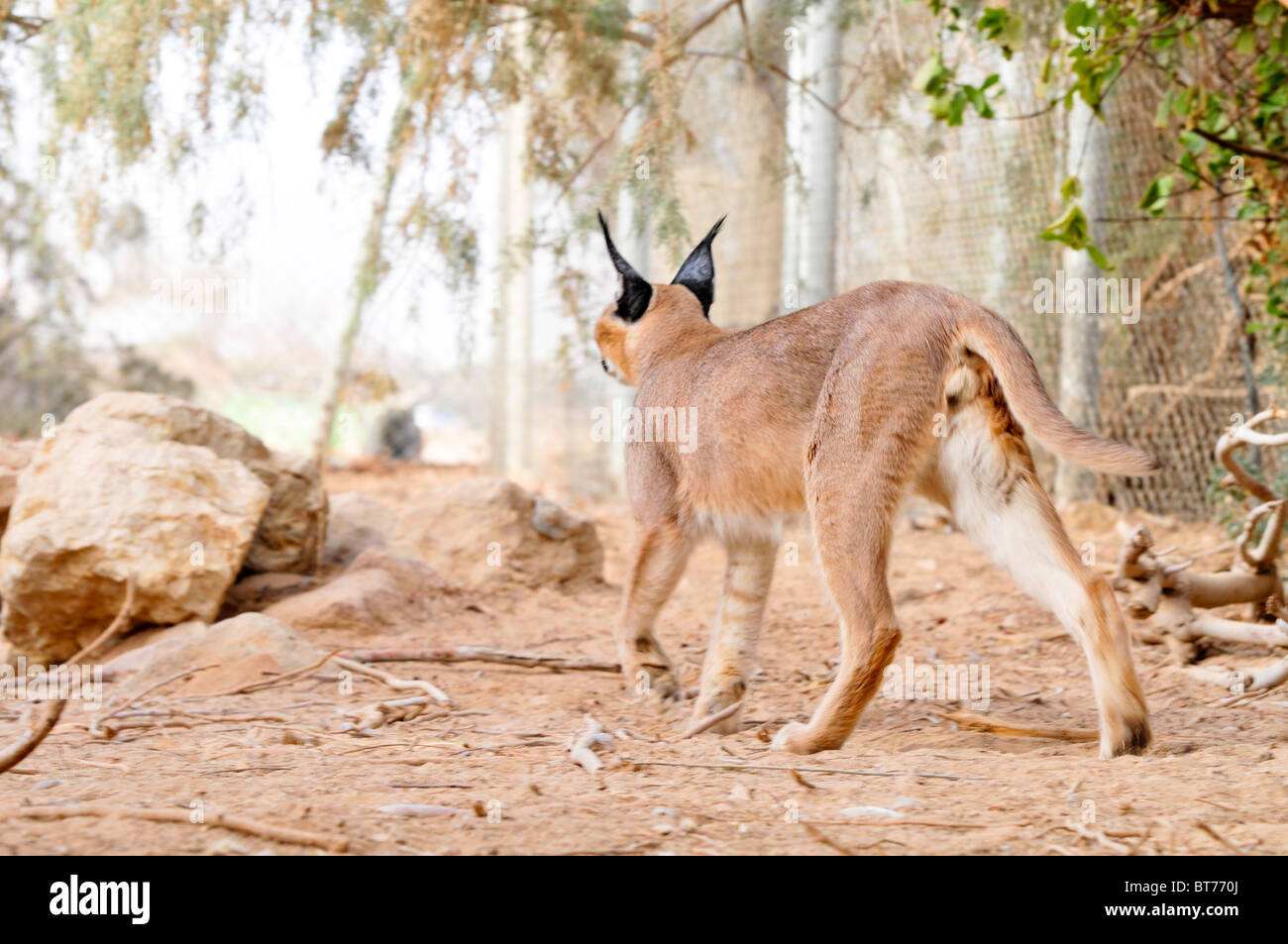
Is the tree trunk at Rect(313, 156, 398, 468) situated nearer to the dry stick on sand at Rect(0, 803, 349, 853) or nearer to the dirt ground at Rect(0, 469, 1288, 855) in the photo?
the dirt ground at Rect(0, 469, 1288, 855)

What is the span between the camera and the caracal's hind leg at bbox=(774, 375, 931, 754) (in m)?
3.44

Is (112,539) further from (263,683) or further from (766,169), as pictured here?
(766,169)

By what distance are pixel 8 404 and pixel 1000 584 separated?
Result: 30.8ft

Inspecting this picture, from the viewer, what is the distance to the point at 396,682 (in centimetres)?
434

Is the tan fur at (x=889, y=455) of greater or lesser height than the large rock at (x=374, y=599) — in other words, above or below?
above

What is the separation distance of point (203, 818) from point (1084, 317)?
704cm

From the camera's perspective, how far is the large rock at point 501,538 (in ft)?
21.3

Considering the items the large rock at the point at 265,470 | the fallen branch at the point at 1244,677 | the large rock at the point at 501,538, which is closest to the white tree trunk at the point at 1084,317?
the large rock at the point at 501,538

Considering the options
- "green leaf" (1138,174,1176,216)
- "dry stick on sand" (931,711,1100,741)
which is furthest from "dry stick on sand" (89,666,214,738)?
"green leaf" (1138,174,1176,216)

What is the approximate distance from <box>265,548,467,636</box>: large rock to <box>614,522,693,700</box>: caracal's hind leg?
1.56 meters

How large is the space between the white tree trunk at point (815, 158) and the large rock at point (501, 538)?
8.32ft

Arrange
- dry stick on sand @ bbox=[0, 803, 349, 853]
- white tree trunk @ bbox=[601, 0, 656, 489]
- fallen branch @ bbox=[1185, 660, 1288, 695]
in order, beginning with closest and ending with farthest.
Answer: dry stick on sand @ bbox=[0, 803, 349, 853] → fallen branch @ bbox=[1185, 660, 1288, 695] → white tree trunk @ bbox=[601, 0, 656, 489]

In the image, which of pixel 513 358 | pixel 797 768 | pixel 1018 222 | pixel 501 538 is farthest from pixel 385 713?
pixel 513 358

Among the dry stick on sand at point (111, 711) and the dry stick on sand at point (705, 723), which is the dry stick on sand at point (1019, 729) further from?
the dry stick on sand at point (111, 711)
